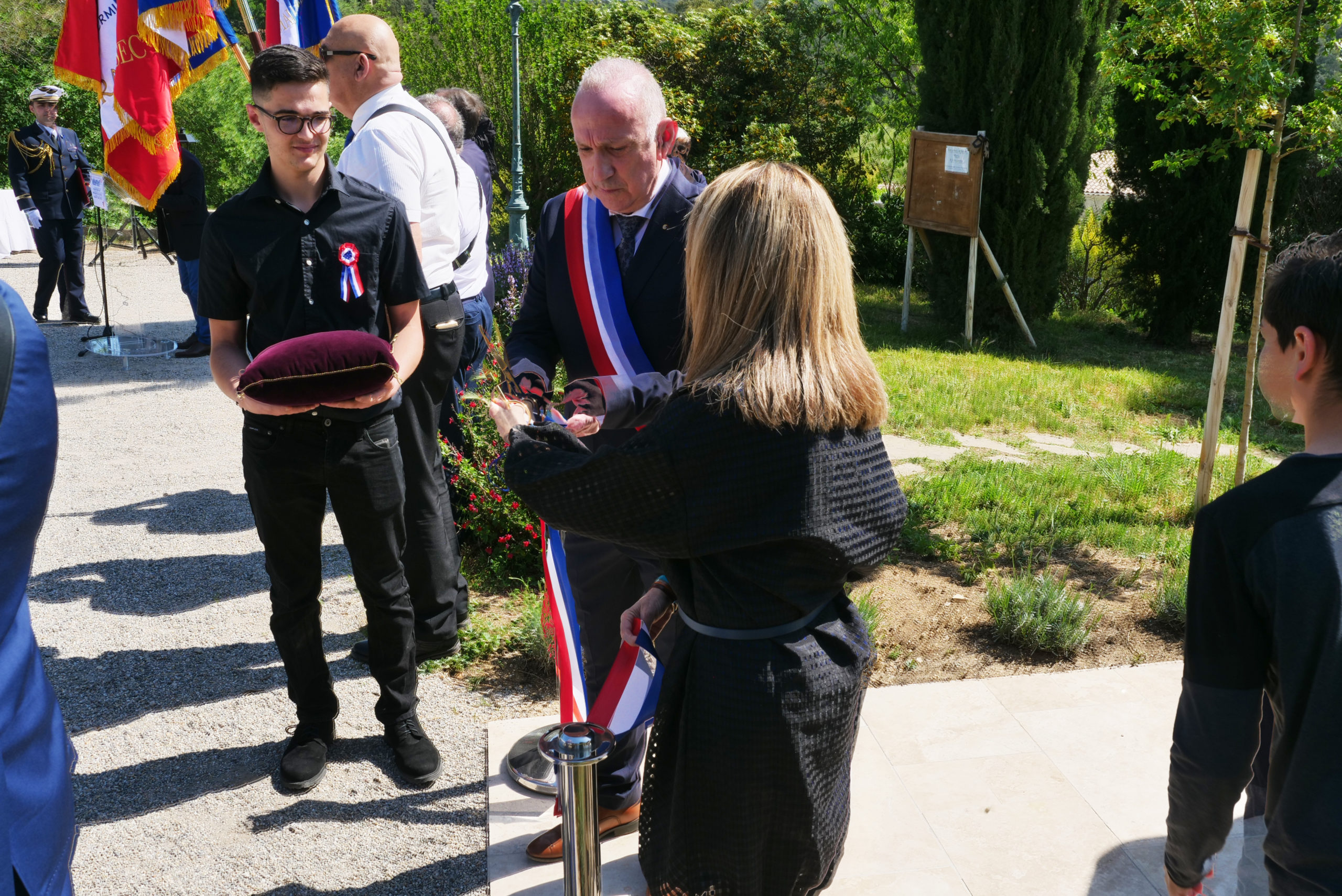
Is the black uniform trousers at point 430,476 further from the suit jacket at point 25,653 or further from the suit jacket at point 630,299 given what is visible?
the suit jacket at point 25,653

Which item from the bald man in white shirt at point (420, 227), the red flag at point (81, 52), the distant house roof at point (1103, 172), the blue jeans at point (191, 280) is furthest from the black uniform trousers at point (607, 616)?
the distant house roof at point (1103, 172)

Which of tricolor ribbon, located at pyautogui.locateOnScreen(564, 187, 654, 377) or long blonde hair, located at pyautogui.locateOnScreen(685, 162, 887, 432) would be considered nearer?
long blonde hair, located at pyautogui.locateOnScreen(685, 162, 887, 432)

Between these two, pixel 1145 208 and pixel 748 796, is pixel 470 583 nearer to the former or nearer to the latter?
pixel 748 796

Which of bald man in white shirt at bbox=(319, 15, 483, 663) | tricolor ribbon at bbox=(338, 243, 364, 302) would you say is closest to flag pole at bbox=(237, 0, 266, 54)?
bald man in white shirt at bbox=(319, 15, 483, 663)

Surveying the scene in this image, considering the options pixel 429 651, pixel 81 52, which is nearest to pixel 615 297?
pixel 429 651

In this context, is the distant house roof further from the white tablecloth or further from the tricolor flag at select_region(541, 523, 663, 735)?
the white tablecloth

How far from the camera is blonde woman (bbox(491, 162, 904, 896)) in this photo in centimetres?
182

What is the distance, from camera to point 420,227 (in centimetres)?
393

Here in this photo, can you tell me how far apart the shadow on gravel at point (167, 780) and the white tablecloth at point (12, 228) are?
15.1 meters

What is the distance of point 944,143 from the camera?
1105 centimetres

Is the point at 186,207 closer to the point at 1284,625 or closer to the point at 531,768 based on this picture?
the point at 531,768

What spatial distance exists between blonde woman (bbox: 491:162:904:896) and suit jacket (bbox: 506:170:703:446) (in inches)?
32.3

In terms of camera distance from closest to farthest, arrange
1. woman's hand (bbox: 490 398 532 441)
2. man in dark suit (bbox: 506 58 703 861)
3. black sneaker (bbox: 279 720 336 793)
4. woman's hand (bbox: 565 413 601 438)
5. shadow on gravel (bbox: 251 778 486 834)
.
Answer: woman's hand (bbox: 490 398 532 441), woman's hand (bbox: 565 413 601 438), man in dark suit (bbox: 506 58 703 861), shadow on gravel (bbox: 251 778 486 834), black sneaker (bbox: 279 720 336 793)

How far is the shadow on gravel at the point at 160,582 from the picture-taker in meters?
4.96
